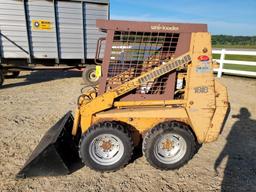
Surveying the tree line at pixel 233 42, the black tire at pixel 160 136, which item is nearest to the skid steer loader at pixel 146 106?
the black tire at pixel 160 136

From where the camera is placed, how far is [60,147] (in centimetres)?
326

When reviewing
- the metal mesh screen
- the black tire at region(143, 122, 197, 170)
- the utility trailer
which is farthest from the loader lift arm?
the utility trailer

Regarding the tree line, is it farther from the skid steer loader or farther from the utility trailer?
the skid steer loader

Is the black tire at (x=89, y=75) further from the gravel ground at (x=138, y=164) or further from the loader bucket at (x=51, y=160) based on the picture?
the loader bucket at (x=51, y=160)

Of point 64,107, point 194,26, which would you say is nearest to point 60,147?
point 194,26

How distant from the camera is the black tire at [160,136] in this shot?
3.26 m

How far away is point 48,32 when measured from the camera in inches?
342

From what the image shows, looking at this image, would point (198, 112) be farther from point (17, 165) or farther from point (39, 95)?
point (39, 95)

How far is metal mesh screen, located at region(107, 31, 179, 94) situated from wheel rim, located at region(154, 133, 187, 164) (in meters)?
0.69

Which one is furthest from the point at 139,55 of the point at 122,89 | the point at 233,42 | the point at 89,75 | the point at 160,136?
the point at 233,42

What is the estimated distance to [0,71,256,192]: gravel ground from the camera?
308 cm

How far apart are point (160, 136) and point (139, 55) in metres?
1.15

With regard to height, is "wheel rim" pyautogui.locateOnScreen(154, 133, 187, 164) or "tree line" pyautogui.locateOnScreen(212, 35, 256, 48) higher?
"tree line" pyautogui.locateOnScreen(212, 35, 256, 48)

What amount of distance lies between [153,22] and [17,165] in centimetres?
280
